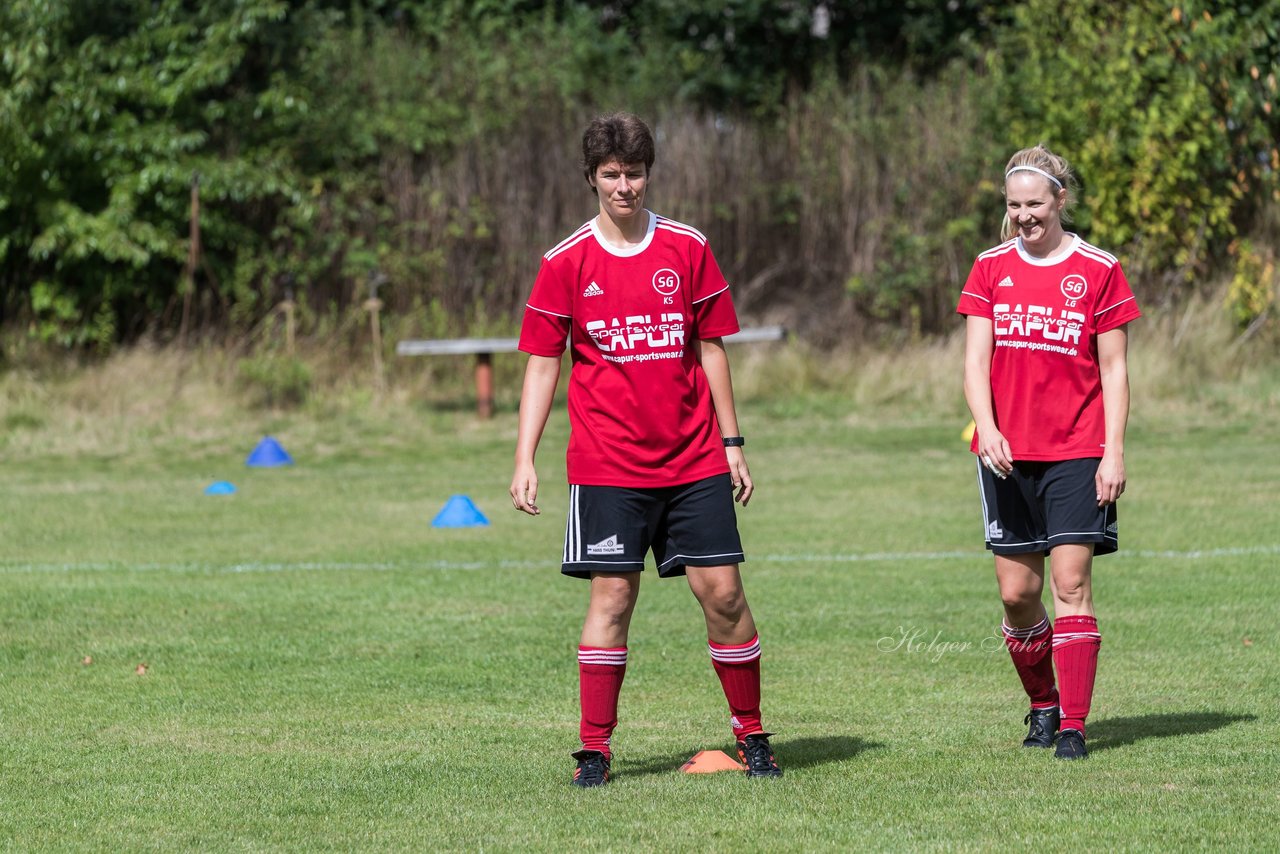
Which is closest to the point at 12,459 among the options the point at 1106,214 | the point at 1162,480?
the point at 1162,480

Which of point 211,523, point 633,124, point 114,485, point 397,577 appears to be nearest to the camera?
point 633,124

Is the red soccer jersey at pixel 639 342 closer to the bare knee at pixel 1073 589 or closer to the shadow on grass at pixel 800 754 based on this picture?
the shadow on grass at pixel 800 754

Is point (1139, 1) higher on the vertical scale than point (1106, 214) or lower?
higher

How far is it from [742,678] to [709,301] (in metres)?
1.15

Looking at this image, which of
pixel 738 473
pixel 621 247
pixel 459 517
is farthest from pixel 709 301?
pixel 459 517

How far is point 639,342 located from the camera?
509cm

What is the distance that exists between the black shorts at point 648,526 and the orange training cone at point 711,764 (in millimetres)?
648

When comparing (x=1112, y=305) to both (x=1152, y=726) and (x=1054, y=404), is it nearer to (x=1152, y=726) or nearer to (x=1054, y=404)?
(x=1054, y=404)

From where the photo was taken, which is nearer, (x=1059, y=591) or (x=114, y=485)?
(x=1059, y=591)

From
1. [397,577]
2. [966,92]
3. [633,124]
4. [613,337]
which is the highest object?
[966,92]

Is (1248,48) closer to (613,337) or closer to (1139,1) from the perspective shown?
(1139,1)

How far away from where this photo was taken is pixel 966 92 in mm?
22859

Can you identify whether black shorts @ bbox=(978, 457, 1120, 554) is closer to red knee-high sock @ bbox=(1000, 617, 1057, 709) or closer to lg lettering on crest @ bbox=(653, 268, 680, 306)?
red knee-high sock @ bbox=(1000, 617, 1057, 709)

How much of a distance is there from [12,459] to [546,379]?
41.4 feet
